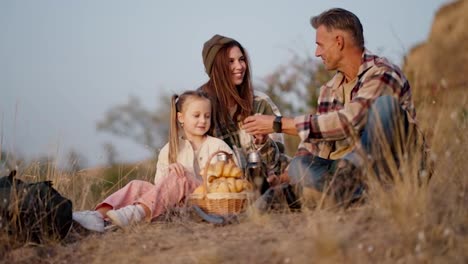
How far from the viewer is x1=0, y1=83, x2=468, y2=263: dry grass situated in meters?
3.92

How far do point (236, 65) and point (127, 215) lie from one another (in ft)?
6.26

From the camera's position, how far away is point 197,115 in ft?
20.9

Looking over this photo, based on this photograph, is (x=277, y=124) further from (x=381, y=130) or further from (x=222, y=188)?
(x=381, y=130)

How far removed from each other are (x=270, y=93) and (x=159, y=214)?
24.9 ft

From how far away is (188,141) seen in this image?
6.47 m

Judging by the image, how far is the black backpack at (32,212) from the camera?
5207mm

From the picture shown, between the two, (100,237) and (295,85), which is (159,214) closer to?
(100,237)

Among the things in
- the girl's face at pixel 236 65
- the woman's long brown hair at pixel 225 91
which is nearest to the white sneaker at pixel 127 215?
the woman's long brown hair at pixel 225 91

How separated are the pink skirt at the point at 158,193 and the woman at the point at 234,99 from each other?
2.39ft

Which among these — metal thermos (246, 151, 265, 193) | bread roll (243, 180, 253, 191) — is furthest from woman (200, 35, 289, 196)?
bread roll (243, 180, 253, 191)

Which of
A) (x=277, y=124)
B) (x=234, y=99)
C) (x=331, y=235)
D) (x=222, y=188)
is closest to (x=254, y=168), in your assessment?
(x=222, y=188)

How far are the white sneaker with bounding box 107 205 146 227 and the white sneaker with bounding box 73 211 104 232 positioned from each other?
12 cm

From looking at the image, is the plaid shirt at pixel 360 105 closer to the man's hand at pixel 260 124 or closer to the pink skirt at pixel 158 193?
the man's hand at pixel 260 124

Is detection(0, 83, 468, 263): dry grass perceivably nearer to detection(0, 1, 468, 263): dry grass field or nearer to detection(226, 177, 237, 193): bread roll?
detection(0, 1, 468, 263): dry grass field
